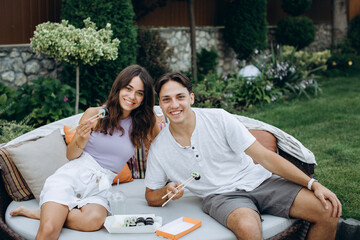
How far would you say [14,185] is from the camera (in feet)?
9.77

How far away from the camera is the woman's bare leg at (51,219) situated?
2385 millimetres

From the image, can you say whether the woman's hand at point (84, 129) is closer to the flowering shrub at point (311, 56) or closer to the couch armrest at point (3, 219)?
the couch armrest at point (3, 219)

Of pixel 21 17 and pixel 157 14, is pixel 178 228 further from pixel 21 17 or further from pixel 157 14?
pixel 157 14

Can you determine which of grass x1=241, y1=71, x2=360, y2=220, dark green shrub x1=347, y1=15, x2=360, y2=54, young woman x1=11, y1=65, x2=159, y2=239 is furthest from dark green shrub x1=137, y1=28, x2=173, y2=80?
dark green shrub x1=347, y1=15, x2=360, y2=54

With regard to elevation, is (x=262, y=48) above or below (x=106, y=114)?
above

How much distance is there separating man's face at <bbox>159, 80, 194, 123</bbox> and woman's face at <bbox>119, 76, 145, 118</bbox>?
29 centimetres

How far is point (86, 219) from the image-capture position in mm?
2533

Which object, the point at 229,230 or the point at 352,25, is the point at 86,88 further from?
the point at 352,25

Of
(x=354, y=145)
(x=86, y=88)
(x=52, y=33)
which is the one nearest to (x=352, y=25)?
(x=354, y=145)

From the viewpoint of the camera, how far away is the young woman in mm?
2664

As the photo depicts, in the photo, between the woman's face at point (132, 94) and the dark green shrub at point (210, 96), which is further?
the dark green shrub at point (210, 96)

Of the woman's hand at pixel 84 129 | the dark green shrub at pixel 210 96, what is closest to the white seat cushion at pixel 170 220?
the woman's hand at pixel 84 129

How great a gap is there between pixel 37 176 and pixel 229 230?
149 centimetres

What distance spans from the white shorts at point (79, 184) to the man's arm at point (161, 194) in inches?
12.1
